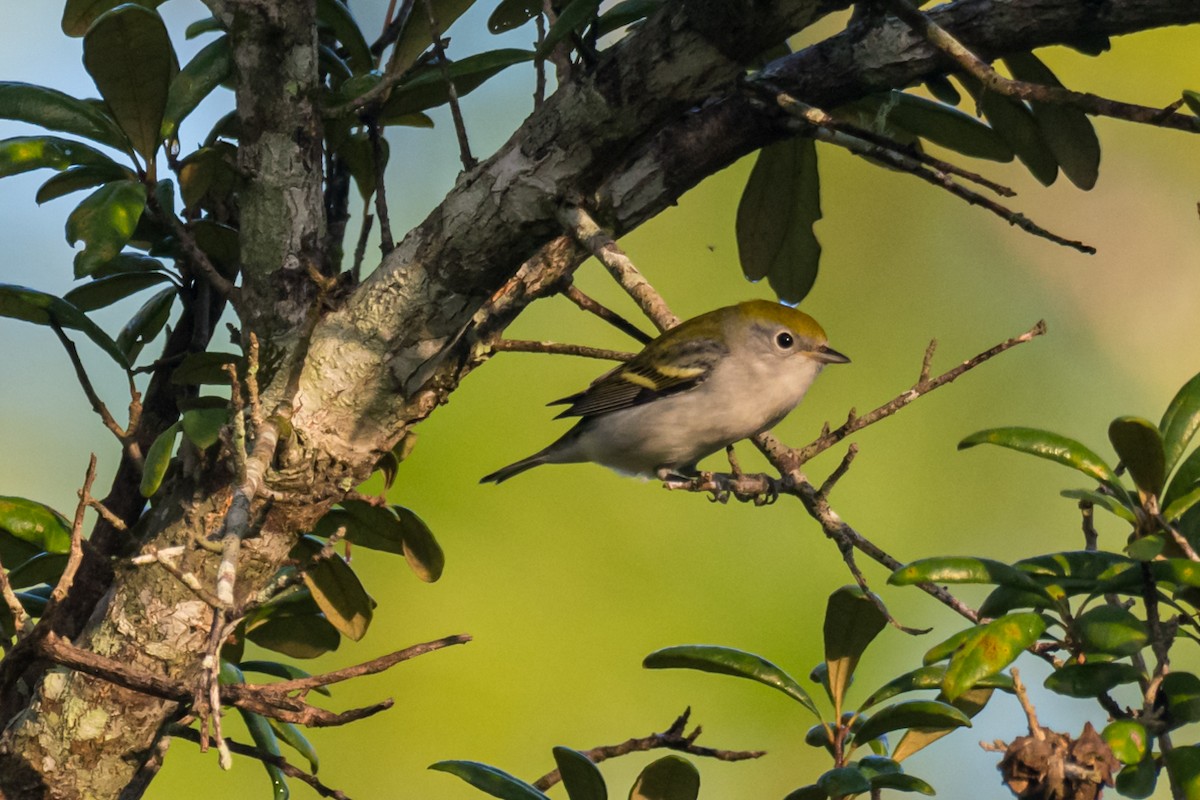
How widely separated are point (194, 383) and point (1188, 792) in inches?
67.1

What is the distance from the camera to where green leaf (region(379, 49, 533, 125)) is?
2141 millimetres

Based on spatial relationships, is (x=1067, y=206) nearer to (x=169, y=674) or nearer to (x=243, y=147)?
(x=243, y=147)

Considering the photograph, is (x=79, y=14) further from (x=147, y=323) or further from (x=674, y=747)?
(x=674, y=747)

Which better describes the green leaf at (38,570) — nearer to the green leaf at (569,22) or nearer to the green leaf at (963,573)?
the green leaf at (569,22)

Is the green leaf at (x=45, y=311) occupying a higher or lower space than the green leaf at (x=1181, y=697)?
higher

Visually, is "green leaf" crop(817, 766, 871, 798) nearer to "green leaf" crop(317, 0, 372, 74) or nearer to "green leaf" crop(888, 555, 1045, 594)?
"green leaf" crop(888, 555, 1045, 594)

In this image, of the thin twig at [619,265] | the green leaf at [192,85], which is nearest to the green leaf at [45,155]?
the green leaf at [192,85]

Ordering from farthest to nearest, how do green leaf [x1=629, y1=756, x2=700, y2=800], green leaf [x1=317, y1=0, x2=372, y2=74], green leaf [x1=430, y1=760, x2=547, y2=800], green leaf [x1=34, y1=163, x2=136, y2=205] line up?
green leaf [x1=317, y1=0, x2=372, y2=74]
green leaf [x1=34, y1=163, x2=136, y2=205]
green leaf [x1=629, y1=756, x2=700, y2=800]
green leaf [x1=430, y1=760, x2=547, y2=800]

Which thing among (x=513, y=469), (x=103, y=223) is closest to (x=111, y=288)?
(x=103, y=223)

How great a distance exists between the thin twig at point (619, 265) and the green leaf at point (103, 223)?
2.35 feet

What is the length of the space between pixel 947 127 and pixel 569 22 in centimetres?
85

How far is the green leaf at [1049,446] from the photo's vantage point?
1.44m

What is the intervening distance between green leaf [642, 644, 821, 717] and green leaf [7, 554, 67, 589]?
3.60ft

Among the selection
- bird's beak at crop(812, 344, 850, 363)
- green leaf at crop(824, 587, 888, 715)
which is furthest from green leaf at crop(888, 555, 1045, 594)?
bird's beak at crop(812, 344, 850, 363)
